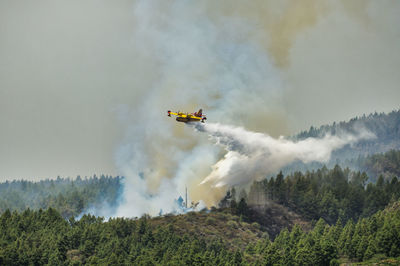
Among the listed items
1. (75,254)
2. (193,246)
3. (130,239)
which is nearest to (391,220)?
(193,246)

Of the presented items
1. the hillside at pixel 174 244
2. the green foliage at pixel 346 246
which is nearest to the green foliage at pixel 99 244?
the hillside at pixel 174 244

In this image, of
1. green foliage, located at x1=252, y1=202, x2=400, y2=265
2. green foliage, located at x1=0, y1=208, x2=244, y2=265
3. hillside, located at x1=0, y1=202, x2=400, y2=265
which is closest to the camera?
green foliage, located at x1=252, y1=202, x2=400, y2=265

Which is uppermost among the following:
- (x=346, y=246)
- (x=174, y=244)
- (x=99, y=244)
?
(x=99, y=244)

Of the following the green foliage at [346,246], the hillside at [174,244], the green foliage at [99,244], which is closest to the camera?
the green foliage at [346,246]

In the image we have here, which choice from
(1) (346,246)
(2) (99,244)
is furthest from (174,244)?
(1) (346,246)

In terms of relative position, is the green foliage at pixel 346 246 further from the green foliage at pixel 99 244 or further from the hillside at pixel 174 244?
the green foliage at pixel 99 244

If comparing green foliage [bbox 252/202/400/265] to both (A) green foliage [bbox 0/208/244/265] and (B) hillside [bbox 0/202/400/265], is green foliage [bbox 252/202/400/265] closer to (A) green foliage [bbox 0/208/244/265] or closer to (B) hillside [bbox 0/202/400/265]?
(B) hillside [bbox 0/202/400/265]

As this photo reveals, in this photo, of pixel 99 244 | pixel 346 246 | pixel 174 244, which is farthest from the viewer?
pixel 99 244

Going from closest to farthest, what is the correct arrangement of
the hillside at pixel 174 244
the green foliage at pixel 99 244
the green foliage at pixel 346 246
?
the green foliage at pixel 346 246
the hillside at pixel 174 244
the green foliage at pixel 99 244

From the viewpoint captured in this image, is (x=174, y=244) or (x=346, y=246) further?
(x=174, y=244)

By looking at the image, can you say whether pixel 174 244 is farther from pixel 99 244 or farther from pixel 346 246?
pixel 346 246

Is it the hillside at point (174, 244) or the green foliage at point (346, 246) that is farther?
the hillside at point (174, 244)

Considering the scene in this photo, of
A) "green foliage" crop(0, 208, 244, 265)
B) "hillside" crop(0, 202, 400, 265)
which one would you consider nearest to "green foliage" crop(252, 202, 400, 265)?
"hillside" crop(0, 202, 400, 265)

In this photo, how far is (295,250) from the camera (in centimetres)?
15788
